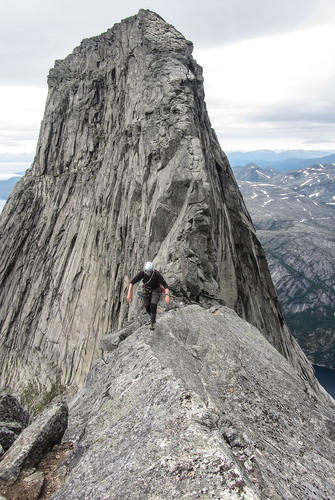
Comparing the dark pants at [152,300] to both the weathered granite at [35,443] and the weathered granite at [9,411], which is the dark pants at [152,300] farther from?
the weathered granite at [9,411]

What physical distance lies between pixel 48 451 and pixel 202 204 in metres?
21.0

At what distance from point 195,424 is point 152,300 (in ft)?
25.5

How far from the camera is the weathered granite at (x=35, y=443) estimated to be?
11.7 metres

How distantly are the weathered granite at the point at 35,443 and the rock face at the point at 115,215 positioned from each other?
11.4m

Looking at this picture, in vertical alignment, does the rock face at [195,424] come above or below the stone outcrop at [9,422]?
above

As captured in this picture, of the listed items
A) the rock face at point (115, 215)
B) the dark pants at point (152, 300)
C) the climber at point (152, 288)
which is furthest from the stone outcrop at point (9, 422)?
the rock face at point (115, 215)

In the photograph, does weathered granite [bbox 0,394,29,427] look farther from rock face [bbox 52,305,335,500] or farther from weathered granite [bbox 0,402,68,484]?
weathered granite [bbox 0,402,68,484]

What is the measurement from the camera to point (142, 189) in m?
39.2

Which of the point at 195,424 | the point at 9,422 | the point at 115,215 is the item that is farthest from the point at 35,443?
the point at 115,215

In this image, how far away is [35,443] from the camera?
1258 cm

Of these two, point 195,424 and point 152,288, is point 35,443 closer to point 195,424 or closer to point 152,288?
point 195,424

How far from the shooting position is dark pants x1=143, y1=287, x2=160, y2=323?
1748cm

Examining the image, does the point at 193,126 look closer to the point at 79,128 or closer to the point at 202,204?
the point at 202,204

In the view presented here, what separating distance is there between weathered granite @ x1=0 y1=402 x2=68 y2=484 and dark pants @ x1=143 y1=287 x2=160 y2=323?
5.52 m
